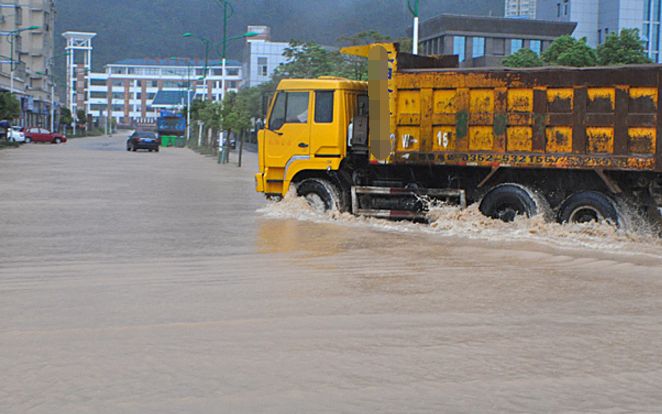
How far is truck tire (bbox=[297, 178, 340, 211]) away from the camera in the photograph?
1798 cm

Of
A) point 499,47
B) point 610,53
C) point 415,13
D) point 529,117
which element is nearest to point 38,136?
point 499,47

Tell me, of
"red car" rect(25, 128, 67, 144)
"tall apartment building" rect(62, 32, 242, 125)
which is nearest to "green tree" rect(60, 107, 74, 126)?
"tall apartment building" rect(62, 32, 242, 125)

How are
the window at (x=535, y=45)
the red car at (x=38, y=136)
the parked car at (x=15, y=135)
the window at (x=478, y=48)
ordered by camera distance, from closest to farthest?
the parked car at (x=15, y=135) → the red car at (x=38, y=136) → the window at (x=478, y=48) → the window at (x=535, y=45)

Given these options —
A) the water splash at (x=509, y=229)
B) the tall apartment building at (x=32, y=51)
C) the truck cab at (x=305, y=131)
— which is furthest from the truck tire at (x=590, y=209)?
the tall apartment building at (x=32, y=51)

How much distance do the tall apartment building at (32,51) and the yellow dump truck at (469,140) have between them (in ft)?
296

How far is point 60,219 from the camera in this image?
17.3m

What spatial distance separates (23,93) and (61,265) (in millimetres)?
90897

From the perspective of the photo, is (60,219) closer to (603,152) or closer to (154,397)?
(603,152)

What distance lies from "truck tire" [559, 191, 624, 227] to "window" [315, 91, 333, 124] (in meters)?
A: 4.52

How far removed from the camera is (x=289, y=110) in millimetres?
18328

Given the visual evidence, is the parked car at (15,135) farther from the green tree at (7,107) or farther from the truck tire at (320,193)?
the truck tire at (320,193)

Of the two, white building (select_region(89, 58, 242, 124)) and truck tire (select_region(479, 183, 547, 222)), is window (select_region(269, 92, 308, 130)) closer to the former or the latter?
truck tire (select_region(479, 183, 547, 222))

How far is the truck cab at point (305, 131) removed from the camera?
1775cm

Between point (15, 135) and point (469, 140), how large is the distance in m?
61.8
